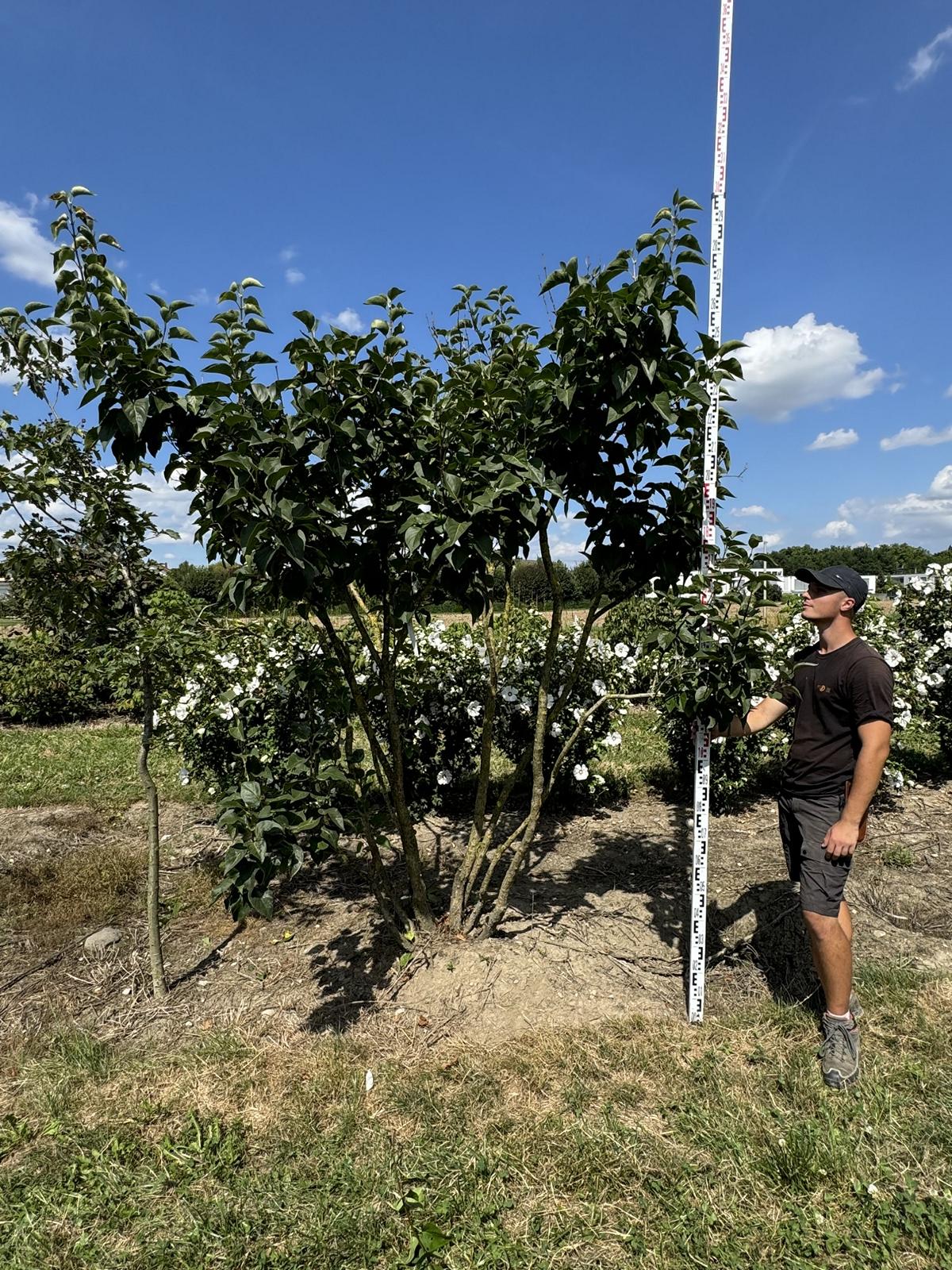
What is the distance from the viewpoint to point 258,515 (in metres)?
2.27

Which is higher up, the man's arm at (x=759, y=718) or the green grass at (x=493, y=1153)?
the man's arm at (x=759, y=718)

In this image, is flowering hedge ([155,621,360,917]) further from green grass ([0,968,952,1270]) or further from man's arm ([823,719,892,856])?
man's arm ([823,719,892,856])

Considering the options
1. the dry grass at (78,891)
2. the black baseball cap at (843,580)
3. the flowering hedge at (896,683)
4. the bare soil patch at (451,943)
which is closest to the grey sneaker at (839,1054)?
the bare soil patch at (451,943)

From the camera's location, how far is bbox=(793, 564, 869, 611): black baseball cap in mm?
2695

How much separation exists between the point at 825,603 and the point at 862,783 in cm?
67

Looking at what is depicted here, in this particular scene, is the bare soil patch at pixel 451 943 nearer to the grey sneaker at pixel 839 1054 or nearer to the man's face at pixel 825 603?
the grey sneaker at pixel 839 1054

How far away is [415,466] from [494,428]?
0.41 metres

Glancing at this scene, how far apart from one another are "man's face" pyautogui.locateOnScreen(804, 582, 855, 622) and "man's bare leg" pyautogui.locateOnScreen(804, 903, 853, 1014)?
A: 107 centimetres

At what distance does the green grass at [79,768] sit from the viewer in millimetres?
6074

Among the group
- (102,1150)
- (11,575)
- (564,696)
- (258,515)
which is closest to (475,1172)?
(102,1150)

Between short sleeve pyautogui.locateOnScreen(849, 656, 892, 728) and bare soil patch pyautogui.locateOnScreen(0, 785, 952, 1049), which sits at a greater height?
short sleeve pyautogui.locateOnScreen(849, 656, 892, 728)

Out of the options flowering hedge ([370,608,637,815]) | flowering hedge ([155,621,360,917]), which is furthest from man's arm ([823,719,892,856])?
flowering hedge ([370,608,637,815])

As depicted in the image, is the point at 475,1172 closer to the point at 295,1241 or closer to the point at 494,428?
the point at 295,1241

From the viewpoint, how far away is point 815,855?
2650mm
